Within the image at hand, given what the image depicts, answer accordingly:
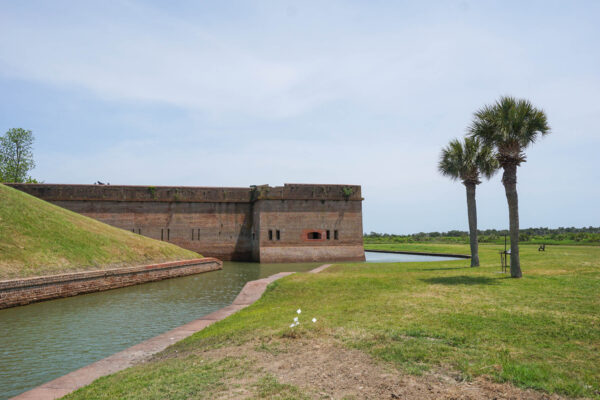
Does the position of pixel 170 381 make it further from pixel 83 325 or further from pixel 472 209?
pixel 472 209

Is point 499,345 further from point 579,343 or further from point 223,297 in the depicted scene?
point 223,297

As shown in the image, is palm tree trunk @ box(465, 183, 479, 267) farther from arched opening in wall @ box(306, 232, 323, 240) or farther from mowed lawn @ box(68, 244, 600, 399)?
arched opening in wall @ box(306, 232, 323, 240)

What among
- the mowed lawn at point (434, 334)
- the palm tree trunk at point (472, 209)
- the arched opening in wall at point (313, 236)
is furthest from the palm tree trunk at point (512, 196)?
the arched opening in wall at point (313, 236)

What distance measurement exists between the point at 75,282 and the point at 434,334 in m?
14.9

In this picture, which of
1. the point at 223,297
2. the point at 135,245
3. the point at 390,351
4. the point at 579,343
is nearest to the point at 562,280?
the point at 579,343

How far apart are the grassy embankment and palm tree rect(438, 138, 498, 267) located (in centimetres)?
1871

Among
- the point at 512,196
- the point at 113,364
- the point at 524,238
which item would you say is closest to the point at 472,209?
the point at 512,196

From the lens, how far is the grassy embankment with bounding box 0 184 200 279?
49.7 feet

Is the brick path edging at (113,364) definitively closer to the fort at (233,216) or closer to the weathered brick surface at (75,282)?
the weathered brick surface at (75,282)

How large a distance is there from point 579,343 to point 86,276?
673 inches

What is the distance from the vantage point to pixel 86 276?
1616 cm

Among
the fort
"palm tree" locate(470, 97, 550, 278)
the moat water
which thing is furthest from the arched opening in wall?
"palm tree" locate(470, 97, 550, 278)

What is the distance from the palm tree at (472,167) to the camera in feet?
65.6

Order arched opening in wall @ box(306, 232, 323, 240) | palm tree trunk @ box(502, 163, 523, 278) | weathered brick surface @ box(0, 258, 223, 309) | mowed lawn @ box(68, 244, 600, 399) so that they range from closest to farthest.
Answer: mowed lawn @ box(68, 244, 600, 399), weathered brick surface @ box(0, 258, 223, 309), palm tree trunk @ box(502, 163, 523, 278), arched opening in wall @ box(306, 232, 323, 240)
